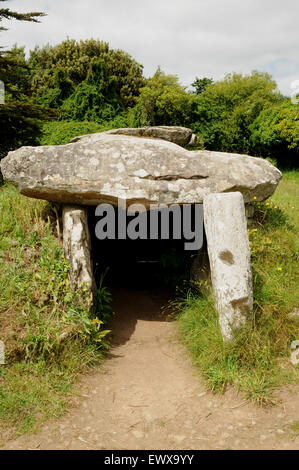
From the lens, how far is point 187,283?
17.9ft

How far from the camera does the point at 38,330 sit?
400 cm

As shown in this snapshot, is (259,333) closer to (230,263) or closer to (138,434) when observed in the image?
(230,263)

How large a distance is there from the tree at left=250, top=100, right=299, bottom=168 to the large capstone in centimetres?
939

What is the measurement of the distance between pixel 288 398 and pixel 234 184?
2351 mm

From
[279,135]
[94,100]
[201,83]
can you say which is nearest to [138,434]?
[94,100]

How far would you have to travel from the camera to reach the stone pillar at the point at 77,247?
176 inches

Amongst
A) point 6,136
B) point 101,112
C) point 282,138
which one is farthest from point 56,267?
point 282,138

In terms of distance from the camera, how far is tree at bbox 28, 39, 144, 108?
20.4 meters

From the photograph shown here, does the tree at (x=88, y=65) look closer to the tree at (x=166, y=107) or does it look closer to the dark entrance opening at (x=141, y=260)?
the tree at (x=166, y=107)

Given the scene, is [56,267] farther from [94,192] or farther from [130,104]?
[130,104]

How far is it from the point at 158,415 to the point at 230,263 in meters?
1.61

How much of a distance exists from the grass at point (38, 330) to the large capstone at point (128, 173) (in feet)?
2.35

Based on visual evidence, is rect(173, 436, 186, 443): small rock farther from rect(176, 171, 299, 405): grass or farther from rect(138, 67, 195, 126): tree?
rect(138, 67, 195, 126): tree

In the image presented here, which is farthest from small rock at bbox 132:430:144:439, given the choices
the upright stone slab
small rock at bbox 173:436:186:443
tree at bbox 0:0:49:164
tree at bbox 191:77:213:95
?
tree at bbox 191:77:213:95
